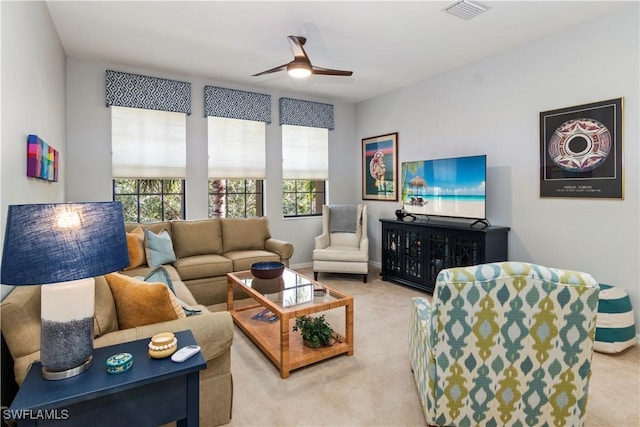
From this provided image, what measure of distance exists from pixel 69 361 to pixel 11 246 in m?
0.48

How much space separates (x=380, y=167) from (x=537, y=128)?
2403 mm

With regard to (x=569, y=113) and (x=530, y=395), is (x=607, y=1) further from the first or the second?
(x=530, y=395)

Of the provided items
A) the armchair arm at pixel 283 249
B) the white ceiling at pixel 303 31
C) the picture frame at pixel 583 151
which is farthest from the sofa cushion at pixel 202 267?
the picture frame at pixel 583 151

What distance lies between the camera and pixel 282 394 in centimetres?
224

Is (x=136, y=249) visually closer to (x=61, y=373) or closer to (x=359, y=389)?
(x=61, y=373)

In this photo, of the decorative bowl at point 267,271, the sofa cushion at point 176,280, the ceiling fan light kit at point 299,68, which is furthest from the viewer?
the decorative bowl at point 267,271

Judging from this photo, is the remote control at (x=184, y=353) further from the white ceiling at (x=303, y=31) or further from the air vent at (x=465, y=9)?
the air vent at (x=465, y=9)

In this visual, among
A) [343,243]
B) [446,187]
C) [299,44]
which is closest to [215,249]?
[343,243]

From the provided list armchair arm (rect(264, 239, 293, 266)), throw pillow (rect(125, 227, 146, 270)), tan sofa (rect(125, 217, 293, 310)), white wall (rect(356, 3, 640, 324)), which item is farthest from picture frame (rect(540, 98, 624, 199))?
throw pillow (rect(125, 227, 146, 270))

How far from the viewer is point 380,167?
5.63m

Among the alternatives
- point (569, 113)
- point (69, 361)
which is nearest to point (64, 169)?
point (69, 361)

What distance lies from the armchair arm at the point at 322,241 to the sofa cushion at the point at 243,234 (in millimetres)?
739

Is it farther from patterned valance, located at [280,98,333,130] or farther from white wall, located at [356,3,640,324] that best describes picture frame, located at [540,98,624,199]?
patterned valance, located at [280,98,333,130]

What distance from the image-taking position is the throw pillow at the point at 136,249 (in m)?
3.52
